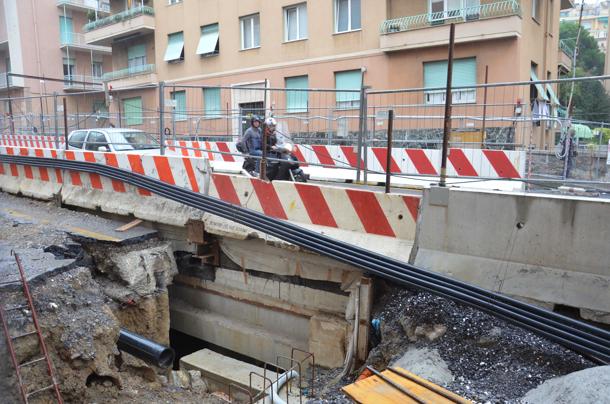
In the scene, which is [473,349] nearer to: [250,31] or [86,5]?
[250,31]

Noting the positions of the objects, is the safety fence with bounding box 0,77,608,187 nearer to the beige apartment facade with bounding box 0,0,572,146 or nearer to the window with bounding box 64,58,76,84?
the beige apartment facade with bounding box 0,0,572,146

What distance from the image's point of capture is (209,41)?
25.2 m

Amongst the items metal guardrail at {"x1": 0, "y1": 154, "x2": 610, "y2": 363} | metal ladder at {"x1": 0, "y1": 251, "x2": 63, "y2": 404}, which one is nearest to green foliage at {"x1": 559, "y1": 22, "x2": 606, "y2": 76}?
metal guardrail at {"x1": 0, "y1": 154, "x2": 610, "y2": 363}

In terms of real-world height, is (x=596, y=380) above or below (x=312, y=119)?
below

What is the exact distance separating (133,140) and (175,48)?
17508mm

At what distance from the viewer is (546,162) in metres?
9.77

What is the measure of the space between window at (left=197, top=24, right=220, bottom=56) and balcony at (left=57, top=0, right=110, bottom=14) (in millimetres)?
18480

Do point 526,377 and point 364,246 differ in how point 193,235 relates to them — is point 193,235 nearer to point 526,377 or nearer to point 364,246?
point 364,246

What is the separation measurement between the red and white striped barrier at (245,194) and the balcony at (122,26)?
71.7 feet

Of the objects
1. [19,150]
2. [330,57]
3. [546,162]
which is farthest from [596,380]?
[330,57]

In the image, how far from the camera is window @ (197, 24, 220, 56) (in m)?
25.0

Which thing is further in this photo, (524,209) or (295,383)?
(295,383)

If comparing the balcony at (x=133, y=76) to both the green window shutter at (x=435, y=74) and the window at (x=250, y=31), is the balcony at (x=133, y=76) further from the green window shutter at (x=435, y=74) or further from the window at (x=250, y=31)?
the green window shutter at (x=435, y=74)

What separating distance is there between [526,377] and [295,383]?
8.20 ft
